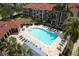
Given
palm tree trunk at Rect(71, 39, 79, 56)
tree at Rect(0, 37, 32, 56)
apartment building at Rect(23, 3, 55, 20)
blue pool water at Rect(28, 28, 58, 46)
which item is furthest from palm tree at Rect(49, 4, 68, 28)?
tree at Rect(0, 37, 32, 56)

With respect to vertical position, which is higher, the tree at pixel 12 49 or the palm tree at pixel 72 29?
the palm tree at pixel 72 29

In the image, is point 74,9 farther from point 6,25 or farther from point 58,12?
point 6,25

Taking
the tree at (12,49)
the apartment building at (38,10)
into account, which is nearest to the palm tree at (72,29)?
the apartment building at (38,10)

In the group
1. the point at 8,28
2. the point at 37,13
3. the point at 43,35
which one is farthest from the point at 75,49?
the point at 8,28

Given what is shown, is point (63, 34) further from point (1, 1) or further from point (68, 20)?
point (1, 1)

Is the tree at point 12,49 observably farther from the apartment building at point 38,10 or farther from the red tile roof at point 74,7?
the red tile roof at point 74,7

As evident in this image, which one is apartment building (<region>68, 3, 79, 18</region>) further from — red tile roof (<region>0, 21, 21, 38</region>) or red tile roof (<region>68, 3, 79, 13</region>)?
red tile roof (<region>0, 21, 21, 38</region>)
